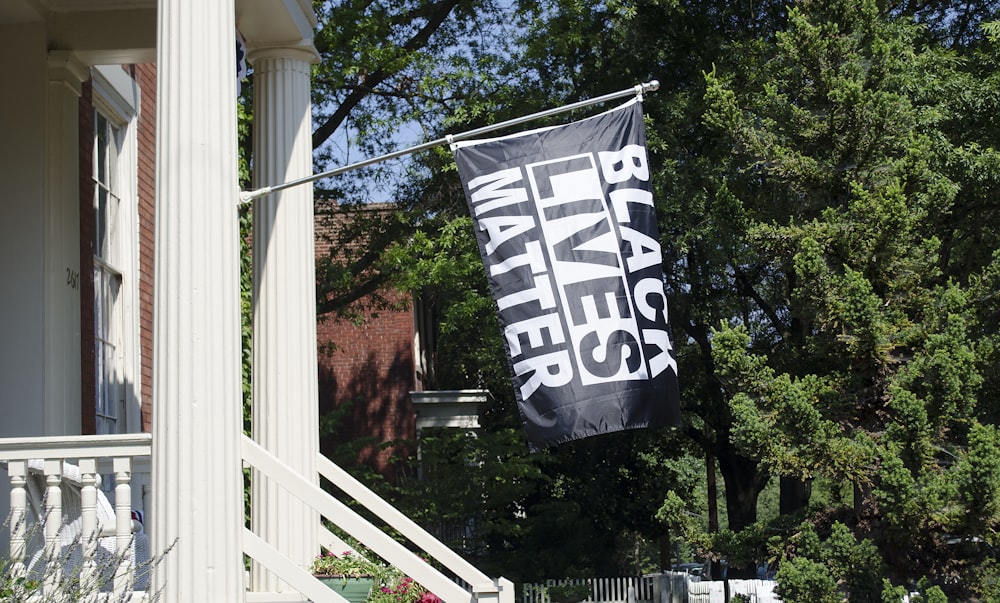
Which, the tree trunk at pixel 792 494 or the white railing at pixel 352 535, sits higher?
the white railing at pixel 352 535

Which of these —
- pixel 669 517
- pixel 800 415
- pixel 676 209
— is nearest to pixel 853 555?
pixel 800 415

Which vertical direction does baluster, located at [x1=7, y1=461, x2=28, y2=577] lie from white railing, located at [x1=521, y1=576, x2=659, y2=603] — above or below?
above

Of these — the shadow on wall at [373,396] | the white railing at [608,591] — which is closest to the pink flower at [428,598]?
the white railing at [608,591]

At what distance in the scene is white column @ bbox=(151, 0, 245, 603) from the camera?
6.32 metres

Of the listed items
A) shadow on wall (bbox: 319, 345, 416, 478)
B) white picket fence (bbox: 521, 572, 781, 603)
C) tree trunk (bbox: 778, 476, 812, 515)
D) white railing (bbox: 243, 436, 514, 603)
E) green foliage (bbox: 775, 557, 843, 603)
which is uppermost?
shadow on wall (bbox: 319, 345, 416, 478)

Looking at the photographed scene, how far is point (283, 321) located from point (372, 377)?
2193cm

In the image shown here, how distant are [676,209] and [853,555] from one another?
8053 mm

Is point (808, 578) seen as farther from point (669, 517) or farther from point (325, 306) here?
point (325, 306)

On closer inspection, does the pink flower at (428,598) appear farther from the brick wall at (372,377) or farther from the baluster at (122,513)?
the brick wall at (372,377)

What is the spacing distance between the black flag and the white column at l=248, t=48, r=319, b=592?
6.01 ft

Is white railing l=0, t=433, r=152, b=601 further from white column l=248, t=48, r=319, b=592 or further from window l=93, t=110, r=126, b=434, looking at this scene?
window l=93, t=110, r=126, b=434

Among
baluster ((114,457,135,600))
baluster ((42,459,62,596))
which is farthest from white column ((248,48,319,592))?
baluster ((42,459,62,596))

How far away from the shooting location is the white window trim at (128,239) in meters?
11.5

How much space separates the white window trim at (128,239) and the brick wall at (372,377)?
58.4ft
